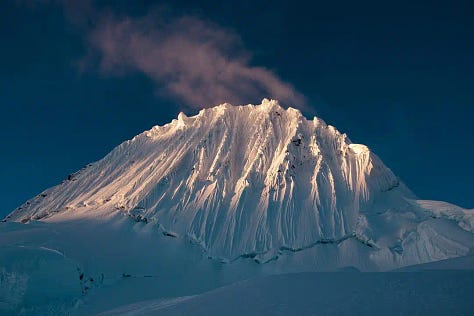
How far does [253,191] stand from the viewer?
48438 millimetres

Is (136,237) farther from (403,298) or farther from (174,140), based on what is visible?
(403,298)

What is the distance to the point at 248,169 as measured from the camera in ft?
168

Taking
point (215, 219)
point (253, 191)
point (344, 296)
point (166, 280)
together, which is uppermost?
point (253, 191)

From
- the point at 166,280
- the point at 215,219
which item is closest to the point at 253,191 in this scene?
the point at 215,219

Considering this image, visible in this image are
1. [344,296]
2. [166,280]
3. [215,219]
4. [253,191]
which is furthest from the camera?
[253,191]

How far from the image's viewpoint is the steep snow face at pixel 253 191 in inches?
1686

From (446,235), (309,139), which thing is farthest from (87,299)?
(309,139)

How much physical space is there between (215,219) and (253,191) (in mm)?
5840

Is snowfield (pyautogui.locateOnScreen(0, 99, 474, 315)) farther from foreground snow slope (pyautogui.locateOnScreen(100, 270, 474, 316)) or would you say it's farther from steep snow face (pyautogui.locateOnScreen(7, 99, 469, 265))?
foreground snow slope (pyautogui.locateOnScreen(100, 270, 474, 316))

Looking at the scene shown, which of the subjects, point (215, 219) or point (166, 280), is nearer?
point (166, 280)

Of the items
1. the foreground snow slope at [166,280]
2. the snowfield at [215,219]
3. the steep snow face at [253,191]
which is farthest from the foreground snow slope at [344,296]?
the steep snow face at [253,191]

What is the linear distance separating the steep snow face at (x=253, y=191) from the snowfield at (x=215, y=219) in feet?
0.46

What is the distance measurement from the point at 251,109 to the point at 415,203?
25.9 m

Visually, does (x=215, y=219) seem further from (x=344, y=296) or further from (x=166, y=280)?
(x=344, y=296)
